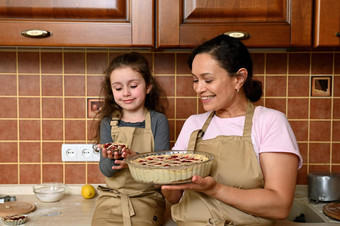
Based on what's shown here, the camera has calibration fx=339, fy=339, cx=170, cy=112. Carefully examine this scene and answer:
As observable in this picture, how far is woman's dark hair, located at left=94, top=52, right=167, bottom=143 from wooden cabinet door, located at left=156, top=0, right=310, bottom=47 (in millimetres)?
190

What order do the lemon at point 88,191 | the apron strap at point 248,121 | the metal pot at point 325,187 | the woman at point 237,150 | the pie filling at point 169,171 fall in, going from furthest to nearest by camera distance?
the lemon at point 88,191 → the metal pot at point 325,187 → the apron strap at point 248,121 → the woman at point 237,150 → the pie filling at point 169,171

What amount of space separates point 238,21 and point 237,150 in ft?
1.57

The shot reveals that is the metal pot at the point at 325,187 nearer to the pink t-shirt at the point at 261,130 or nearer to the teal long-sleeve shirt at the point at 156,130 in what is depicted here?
the pink t-shirt at the point at 261,130

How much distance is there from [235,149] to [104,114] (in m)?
0.63

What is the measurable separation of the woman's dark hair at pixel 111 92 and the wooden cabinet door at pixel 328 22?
2.22 ft

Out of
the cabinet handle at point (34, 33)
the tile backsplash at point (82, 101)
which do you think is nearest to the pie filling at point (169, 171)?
the cabinet handle at point (34, 33)

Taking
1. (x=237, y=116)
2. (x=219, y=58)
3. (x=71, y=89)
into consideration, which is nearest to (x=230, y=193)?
(x=237, y=116)

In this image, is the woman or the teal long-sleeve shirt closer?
the woman

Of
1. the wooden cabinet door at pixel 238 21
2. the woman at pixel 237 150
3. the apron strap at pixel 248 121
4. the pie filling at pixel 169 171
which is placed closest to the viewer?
the pie filling at pixel 169 171

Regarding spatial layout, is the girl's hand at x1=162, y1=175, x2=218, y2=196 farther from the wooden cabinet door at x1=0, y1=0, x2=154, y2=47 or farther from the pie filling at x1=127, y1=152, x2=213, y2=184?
the wooden cabinet door at x1=0, y1=0, x2=154, y2=47

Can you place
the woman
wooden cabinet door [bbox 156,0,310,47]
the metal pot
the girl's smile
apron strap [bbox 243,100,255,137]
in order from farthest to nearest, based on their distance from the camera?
the metal pot → the girl's smile → wooden cabinet door [bbox 156,0,310,47] → apron strap [bbox 243,100,255,137] → the woman

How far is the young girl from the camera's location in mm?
1316

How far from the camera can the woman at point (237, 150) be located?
1031 mm

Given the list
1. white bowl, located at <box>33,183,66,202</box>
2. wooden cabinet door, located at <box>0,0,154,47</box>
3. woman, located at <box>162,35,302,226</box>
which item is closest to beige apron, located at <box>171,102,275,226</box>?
woman, located at <box>162,35,302,226</box>
